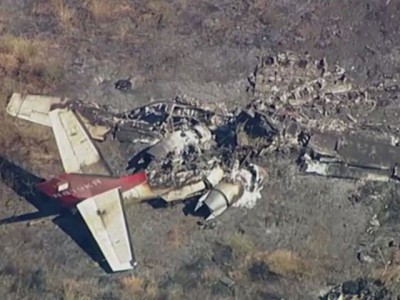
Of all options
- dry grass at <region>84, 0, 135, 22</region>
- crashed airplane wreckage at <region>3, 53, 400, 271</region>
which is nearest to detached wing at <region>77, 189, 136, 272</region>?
crashed airplane wreckage at <region>3, 53, 400, 271</region>

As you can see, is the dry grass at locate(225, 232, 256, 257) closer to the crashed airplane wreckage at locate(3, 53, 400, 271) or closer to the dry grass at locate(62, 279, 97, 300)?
the crashed airplane wreckage at locate(3, 53, 400, 271)

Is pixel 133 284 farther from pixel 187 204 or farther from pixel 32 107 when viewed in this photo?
pixel 32 107

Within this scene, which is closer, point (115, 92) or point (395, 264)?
point (395, 264)

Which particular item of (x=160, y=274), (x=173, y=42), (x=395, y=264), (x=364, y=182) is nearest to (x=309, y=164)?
(x=364, y=182)

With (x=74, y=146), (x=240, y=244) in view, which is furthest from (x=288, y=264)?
(x=74, y=146)

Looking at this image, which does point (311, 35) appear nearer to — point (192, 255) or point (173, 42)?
point (173, 42)

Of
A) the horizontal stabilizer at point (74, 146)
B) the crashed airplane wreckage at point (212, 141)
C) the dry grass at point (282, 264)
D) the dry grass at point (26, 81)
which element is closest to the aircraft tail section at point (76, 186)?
the crashed airplane wreckage at point (212, 141)
